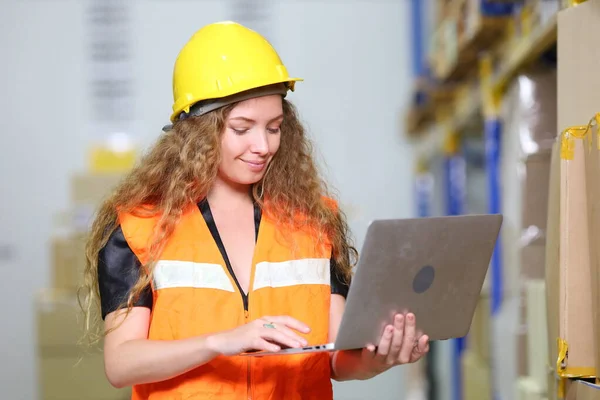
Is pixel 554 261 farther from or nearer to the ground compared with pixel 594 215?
nearer to the ground

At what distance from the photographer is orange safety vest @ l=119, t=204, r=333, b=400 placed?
6.16 feet

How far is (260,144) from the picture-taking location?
1920 millimetres

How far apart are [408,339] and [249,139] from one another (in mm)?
591

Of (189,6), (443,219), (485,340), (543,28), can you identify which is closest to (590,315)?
(443,219)

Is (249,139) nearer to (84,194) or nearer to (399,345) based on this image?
(399,345)

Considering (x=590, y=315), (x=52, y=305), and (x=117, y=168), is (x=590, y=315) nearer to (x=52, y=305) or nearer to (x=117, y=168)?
(x=52, y=305)

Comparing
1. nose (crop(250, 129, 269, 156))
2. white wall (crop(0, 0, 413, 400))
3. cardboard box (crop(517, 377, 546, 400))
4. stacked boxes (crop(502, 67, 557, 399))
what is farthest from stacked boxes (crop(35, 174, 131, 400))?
nose (crop(250, 129, 269, 156))

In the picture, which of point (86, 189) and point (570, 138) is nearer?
point (570, 138)

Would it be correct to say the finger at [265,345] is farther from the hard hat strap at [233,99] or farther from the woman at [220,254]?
the hard hat strap at [233,99]

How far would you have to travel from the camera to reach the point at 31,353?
6.74 m

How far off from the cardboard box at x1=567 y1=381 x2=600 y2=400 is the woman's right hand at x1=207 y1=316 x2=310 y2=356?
651 millimetres

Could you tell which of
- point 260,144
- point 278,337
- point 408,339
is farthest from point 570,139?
point 278,337

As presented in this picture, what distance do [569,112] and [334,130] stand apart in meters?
5.08

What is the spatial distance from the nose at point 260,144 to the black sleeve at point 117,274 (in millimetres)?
371
